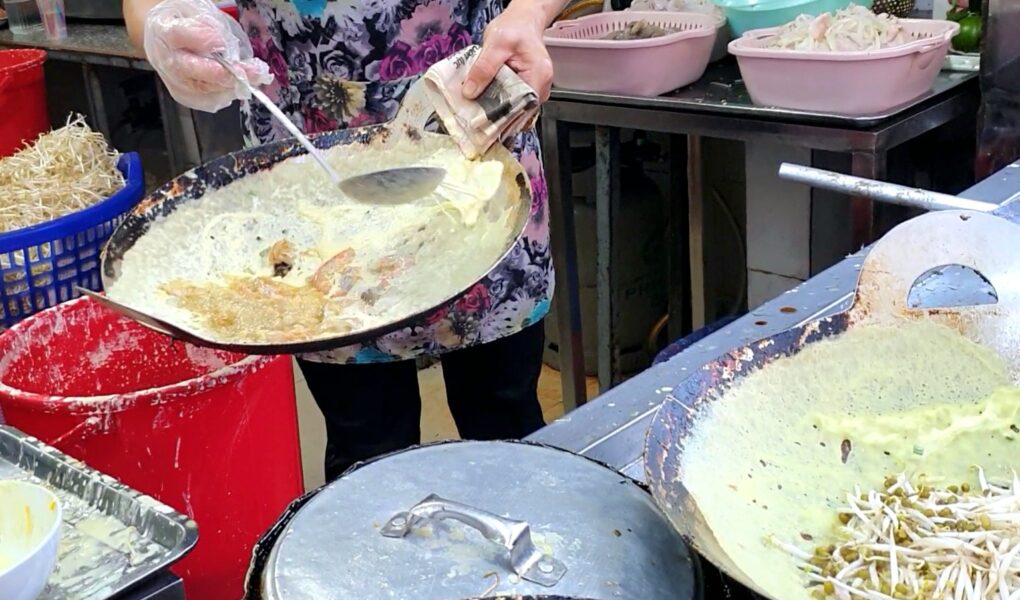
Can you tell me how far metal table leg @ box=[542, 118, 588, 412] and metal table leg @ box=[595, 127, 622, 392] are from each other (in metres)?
0.09

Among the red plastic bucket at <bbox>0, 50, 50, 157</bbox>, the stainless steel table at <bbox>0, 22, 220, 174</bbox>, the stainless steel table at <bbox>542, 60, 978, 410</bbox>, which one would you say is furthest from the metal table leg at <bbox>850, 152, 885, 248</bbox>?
the red plastic bucket at <bbox>0, 50, 50, 157</bbox>

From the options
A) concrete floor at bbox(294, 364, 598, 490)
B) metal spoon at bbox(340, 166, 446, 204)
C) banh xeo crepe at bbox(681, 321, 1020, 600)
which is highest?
metal spoon at bbox(340, 166, 446, 204)

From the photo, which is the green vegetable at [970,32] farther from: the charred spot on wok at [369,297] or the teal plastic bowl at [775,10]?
the charred spot on wok at [369,297]

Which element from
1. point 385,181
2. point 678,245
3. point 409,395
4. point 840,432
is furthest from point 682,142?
point 840,432

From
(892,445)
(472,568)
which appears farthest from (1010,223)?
(472,568)

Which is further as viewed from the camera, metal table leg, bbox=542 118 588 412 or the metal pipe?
metal table leg, bbox=542 118 588 412

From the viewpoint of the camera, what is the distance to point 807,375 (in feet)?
2.90

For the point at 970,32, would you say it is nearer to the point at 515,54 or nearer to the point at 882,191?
the point at 882,191

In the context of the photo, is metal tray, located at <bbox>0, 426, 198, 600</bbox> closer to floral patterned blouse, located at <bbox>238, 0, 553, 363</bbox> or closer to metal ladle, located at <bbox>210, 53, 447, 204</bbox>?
metal ladle, located at <bbox>210, 53, 447, 204</bbox>

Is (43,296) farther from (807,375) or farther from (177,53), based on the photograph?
(807,375)

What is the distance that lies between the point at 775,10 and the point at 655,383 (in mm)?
1587

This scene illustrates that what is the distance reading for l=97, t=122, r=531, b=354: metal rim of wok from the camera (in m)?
0.93

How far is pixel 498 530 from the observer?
72 cm

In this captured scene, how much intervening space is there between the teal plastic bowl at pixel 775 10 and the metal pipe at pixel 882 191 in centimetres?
133
